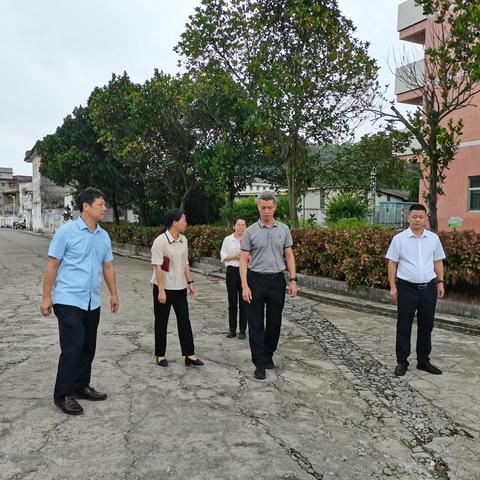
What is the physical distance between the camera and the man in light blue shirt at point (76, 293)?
12.9 feet

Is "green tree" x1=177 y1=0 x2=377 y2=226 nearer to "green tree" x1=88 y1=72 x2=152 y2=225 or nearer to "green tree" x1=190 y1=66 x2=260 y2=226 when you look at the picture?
"green tree" x1=190 y1=66 x2=260 y2=226

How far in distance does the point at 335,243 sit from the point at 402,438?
6.58 metres

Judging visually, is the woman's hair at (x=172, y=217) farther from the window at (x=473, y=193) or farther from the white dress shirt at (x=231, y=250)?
the window at (x=473, y=193)

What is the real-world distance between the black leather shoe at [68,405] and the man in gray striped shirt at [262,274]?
5.65 feet

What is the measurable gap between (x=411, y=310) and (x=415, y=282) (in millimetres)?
285

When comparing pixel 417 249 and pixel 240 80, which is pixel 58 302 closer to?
pixel 417 249

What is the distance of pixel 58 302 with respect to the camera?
3.95m

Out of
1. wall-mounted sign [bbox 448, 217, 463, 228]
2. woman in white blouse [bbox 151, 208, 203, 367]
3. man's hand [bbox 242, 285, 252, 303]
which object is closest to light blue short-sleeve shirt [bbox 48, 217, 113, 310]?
woman in white blouse [bbox 151, 208, 203, 367]

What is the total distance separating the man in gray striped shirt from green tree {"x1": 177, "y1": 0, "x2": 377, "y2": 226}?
7.43 m

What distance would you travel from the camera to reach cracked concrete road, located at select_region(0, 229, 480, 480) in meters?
3.12

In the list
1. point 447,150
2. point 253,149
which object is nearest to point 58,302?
point 447,150

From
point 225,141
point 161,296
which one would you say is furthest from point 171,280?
point 225,141

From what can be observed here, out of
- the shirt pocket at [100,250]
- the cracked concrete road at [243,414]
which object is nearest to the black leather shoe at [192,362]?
the cracked concrete road at [243,414]

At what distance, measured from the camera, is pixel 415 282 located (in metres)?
5.01
